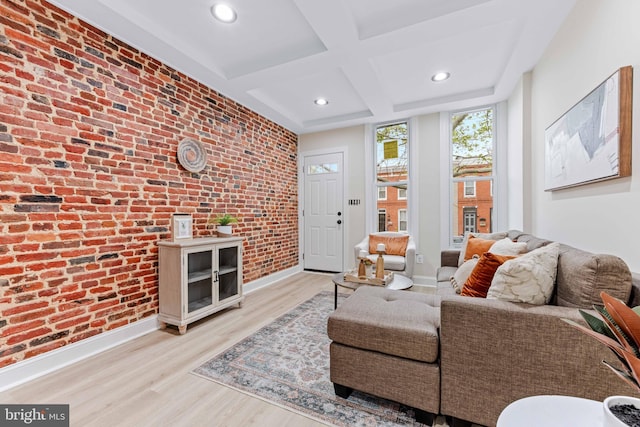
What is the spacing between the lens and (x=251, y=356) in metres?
1.97

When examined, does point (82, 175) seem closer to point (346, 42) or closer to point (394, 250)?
point (346, 42)

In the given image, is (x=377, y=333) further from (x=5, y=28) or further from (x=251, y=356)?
(x=5, y=28)

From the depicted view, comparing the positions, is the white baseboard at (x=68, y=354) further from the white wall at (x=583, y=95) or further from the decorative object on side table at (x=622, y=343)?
the white wall at (x=583, y=95)

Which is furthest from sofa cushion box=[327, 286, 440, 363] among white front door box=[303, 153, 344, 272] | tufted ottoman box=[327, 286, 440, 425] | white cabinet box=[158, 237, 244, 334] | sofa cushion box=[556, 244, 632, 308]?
white front door box=[303, 153, 344, 272]

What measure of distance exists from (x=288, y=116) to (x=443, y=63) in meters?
2.24

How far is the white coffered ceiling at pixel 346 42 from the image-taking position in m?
1.97

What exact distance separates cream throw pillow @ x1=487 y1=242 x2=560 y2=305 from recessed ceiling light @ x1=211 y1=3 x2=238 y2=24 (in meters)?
2.56

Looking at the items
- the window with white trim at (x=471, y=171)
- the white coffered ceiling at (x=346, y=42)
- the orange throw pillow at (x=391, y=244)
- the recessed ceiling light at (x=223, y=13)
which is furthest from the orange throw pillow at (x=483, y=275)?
the recessed ceiling light at (x=223, y=13)

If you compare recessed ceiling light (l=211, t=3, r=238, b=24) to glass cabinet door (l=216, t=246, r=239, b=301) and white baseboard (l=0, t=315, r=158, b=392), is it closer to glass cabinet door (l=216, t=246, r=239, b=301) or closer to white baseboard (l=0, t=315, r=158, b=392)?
glass cabinet door (l=216, t=246, r=239, b=301)

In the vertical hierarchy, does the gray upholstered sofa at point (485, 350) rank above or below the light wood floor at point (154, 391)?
above

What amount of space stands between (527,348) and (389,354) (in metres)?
0.60

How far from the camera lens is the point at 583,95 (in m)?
1.76

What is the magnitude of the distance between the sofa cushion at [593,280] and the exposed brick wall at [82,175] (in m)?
2.96

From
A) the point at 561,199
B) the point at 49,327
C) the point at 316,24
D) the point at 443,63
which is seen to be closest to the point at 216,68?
the point at 316,24
